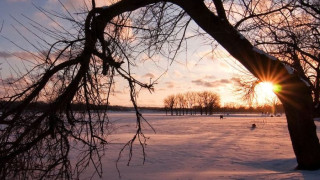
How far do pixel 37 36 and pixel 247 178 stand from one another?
4777 mm

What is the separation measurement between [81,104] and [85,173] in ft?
9.29

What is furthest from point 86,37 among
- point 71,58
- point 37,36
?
point 37,36

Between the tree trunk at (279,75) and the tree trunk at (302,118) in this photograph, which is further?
the tree trunk at (302,118)

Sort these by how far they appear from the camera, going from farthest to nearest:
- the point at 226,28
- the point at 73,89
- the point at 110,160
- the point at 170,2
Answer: the point at 110,160, the point at 170,2, the point at 226,28, the point at 73,89

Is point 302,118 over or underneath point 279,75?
underneath

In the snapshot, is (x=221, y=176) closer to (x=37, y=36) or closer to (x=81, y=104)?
(x=81, y=104)

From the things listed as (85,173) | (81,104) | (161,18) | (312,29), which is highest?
(312,29)

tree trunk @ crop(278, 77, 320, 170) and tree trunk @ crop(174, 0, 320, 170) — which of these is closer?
tree trunk @ crop(174, 0, 320, 170)

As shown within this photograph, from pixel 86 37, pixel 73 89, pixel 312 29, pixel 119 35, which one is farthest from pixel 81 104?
pixel 312 29

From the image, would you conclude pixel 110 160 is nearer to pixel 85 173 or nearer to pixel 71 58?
pixel 85 173

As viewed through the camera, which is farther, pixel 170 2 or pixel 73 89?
pixel 170 2

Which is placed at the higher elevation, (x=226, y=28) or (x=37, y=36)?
(x=226, y=28)

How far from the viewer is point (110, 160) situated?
30.3ft

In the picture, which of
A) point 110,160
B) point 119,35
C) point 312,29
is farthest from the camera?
point 312,29
